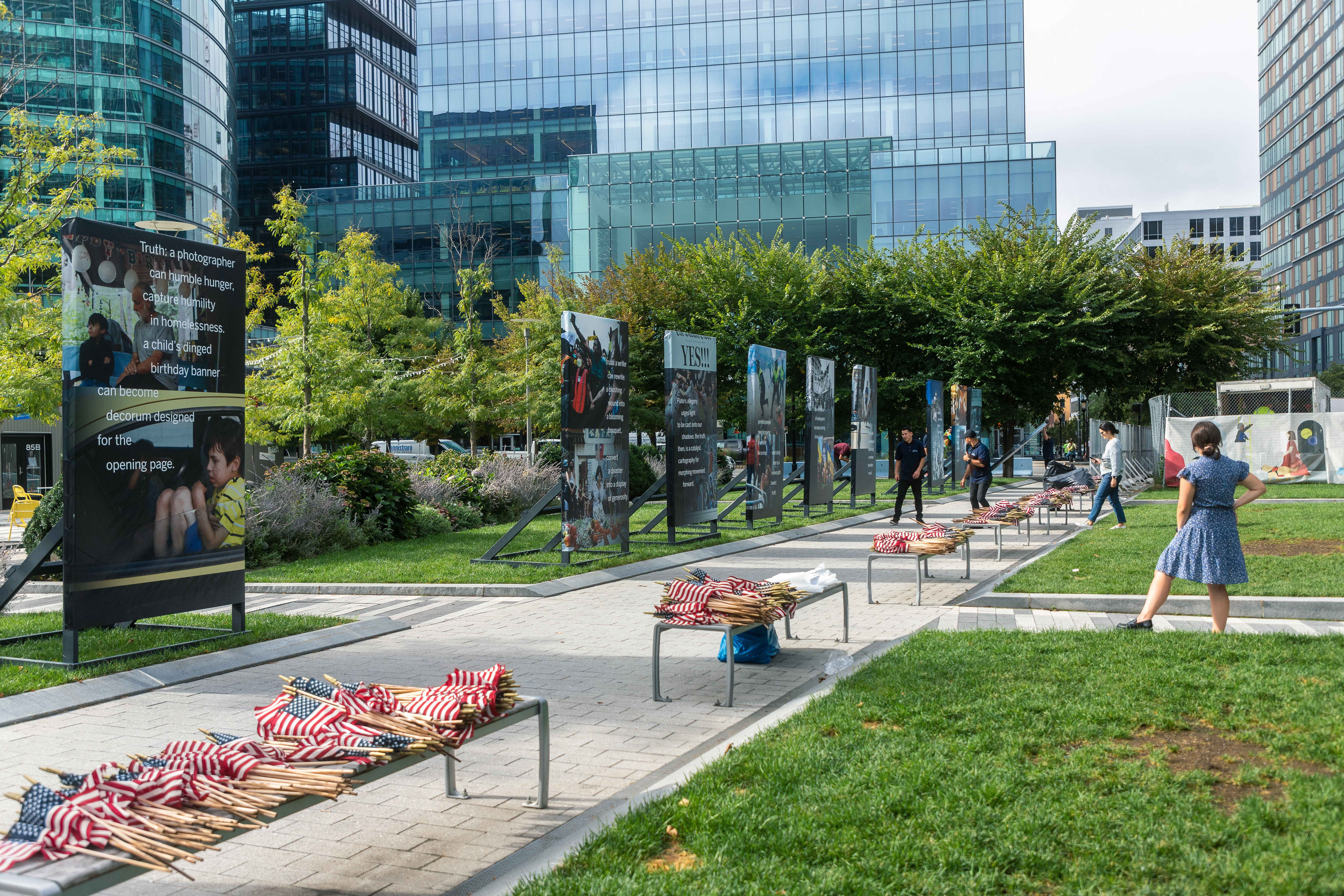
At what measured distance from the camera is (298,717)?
14.0ft

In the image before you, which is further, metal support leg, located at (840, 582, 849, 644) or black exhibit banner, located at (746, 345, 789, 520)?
black exhibit banner, located at (746, 345, 789, 520)

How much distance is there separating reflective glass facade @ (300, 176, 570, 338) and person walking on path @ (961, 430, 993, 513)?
47508mm

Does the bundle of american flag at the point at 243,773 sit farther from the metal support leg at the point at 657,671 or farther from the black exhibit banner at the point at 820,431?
the black exhibit banner at the point at 820,431

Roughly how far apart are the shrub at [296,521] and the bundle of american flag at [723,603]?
31.3ft

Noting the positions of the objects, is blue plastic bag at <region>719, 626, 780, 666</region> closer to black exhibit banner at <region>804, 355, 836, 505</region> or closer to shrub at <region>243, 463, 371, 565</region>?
shrub at <region>243, 463, 371, 565</region>

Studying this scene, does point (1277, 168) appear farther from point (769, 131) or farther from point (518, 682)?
point (518, 682)

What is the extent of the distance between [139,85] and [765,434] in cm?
5244

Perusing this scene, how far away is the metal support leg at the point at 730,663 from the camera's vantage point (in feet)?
21.5

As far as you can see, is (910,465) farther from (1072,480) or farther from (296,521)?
(296,521)

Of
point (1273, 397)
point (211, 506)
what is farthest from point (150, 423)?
point (1273, 397)

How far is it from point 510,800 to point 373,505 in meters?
14.2

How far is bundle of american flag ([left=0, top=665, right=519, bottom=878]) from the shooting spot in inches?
121

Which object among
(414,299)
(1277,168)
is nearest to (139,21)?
(414,299)

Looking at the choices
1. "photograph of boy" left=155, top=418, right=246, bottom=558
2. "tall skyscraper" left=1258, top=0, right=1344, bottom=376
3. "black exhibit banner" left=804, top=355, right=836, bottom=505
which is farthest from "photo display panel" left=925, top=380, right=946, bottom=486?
"tall skyscraper" left=1258, top=0, right=1344, bottom=376
